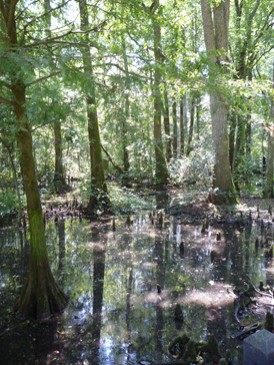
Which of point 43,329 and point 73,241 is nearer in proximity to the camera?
point 43,329

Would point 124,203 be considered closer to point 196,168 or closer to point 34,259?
point 196,168

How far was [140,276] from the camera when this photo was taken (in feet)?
22.9

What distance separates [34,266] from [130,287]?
1.90m

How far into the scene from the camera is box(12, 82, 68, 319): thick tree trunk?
17.6ft

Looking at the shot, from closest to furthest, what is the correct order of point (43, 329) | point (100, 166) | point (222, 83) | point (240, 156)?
1. point (222, 83)
2. point (43, 329)
3. point (100, 166)
4. point (240, 156)

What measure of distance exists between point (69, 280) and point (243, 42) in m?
12.7

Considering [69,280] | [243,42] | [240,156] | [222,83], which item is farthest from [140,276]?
[240,156]

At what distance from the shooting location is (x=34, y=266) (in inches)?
215

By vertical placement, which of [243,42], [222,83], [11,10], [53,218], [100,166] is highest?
[243,42]

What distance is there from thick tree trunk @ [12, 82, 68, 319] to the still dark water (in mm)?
251

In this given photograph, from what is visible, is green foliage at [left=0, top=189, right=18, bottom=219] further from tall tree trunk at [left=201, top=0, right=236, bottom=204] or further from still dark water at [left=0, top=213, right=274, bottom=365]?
tall tree trunk at [left=201, top=0, right=236, bottom=204]

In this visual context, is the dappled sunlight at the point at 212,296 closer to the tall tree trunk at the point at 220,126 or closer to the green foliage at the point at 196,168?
the tall tree trunk at the point at 220,126

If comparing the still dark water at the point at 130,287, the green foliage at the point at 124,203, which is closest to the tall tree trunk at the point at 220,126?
the still dark water at the point at 130,287

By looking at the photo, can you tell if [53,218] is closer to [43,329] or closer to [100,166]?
[100,166]
